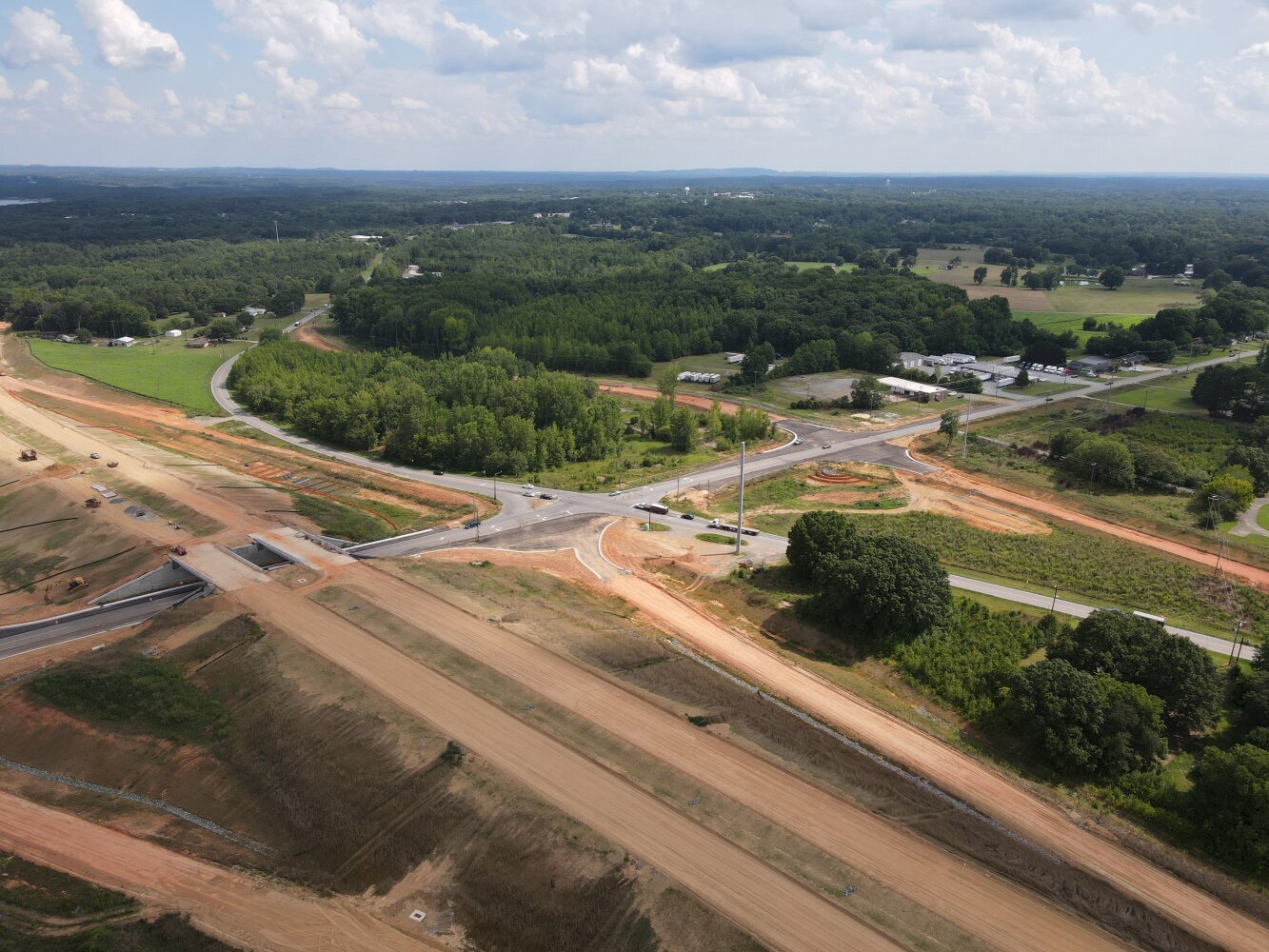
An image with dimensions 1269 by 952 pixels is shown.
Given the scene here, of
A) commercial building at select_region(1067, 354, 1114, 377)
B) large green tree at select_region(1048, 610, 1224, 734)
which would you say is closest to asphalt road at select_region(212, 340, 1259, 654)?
commercial building at select_region(1067, 354, 1114, 377)

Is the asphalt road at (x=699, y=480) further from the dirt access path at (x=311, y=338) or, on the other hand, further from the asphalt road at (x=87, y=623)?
the dirt access path at (x=311, y=338)

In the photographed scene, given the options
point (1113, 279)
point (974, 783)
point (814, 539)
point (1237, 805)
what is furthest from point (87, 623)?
point (1113, 279)

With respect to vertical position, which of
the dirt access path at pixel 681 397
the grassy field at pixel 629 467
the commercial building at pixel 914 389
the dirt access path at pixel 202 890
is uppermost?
the dirt access path at pixel 202 890

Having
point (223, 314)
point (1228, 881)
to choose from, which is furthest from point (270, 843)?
point (223, 314)

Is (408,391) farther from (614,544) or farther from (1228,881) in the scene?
(1228,881)

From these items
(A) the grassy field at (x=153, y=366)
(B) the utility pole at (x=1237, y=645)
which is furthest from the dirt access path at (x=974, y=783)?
(A) the grassy field at (x=153, y=366)

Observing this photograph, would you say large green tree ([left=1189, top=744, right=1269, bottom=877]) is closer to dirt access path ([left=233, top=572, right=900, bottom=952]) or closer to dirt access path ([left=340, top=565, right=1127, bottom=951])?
dirt access path ([left=340, top=565, right=1127, bottom=951])
